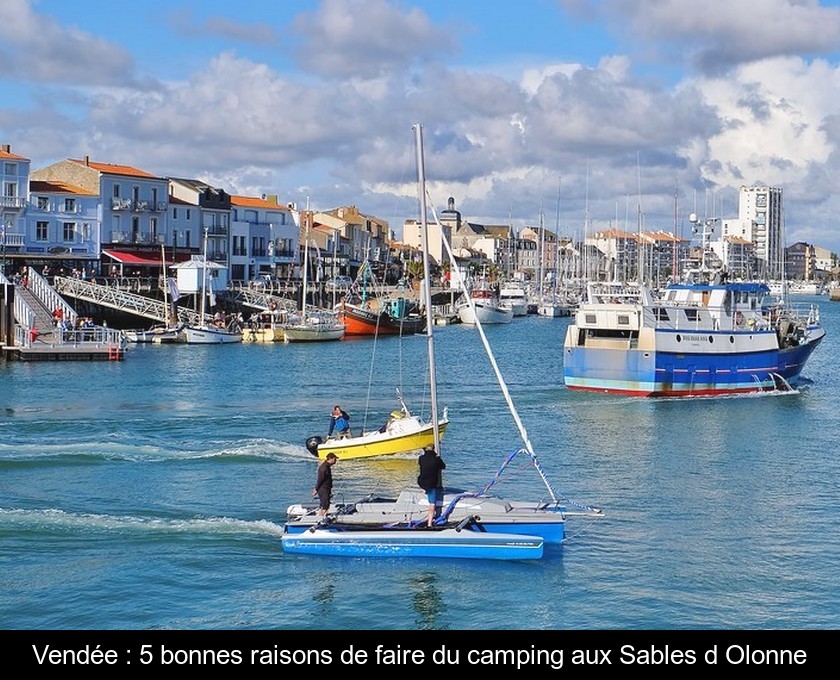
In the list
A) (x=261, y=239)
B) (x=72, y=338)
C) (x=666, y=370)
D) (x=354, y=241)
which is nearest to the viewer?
(x=666, y=370)

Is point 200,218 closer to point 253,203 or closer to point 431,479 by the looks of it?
point 253,203

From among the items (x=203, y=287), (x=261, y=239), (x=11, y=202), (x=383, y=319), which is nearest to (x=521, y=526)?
(x=203, y=287)

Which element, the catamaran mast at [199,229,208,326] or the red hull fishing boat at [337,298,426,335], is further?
the red hull fishing boat at [337,298,426,335]

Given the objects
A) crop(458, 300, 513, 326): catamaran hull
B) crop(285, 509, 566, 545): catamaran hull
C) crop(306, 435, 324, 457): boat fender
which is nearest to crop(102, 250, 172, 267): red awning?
crop(458, 300, 513, 326): catamaran hull

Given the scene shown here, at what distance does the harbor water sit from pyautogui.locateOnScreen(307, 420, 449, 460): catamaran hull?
1.39 ft

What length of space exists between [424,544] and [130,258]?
90.9 m

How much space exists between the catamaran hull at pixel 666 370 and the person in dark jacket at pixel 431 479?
34083 mm

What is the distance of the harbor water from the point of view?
2498 centimetres

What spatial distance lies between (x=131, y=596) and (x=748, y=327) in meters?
45.8

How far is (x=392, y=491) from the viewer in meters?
35.8

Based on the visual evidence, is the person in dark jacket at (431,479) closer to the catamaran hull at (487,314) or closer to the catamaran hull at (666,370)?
the catamaran hull at (666,370)

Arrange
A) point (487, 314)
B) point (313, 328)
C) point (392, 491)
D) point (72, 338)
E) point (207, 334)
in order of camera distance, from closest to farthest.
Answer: point (392, 491)
point (72, 338)
point (207, 334)
point (313, 328)
point (487, 314)

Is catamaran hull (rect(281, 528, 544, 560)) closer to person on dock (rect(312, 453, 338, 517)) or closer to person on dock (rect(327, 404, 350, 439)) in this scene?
person on dock (rect(312, 453, 338, 517))
